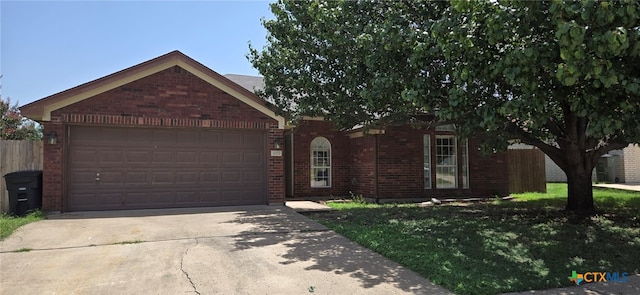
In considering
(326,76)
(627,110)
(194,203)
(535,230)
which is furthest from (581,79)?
(194,203)

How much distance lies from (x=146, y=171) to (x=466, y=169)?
1080 centimetres

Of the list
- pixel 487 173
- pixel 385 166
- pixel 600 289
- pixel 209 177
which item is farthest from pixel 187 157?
pixel 487 173

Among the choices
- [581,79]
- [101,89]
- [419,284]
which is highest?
[101,89]

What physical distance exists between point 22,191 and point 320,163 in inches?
344

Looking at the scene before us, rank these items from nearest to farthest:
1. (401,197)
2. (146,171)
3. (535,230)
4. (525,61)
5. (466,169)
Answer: (525,61)
(535,230)
(146,171)
(401,197)
(466,169)

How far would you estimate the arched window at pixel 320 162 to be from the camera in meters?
15.0

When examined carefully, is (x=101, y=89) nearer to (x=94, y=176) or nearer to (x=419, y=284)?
(x=94, y=176)

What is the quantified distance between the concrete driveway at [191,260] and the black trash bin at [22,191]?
132 centimetres

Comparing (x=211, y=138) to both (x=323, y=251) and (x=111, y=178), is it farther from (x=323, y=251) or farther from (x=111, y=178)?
(x=323, y=251)

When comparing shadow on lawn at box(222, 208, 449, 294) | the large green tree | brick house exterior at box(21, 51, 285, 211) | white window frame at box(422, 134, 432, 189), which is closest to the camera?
the large green tree

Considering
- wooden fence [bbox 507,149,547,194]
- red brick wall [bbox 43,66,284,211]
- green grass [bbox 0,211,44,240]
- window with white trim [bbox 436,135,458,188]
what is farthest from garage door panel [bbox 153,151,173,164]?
wooden fence [bbox 507,149,547,194]

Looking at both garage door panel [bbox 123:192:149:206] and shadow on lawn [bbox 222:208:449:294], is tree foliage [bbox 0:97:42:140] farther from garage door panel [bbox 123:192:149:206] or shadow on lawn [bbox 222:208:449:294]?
shadow on lawn [bbox 222:208:449:294]

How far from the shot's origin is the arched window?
15.0m

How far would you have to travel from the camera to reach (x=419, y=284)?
17.0ft
